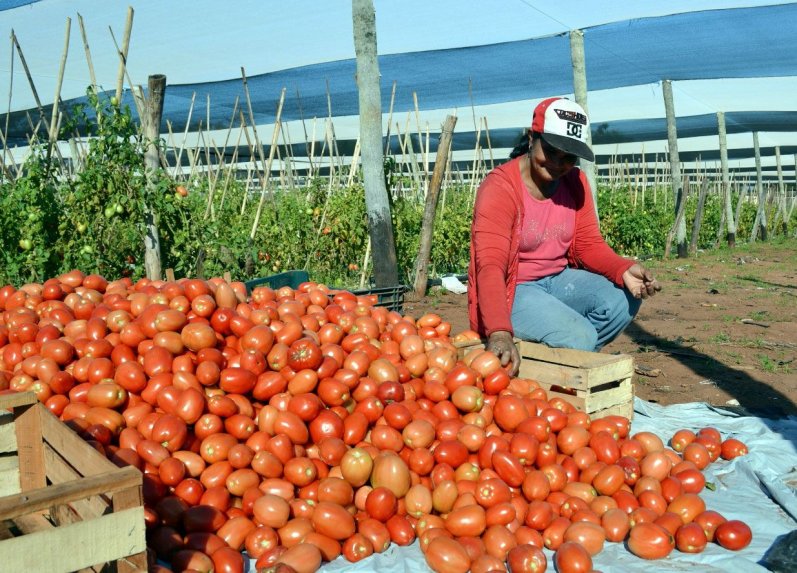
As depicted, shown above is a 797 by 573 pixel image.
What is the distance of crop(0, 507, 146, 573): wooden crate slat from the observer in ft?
5.44

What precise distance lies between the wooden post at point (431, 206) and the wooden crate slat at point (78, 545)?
7.18m

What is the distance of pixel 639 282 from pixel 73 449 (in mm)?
3143

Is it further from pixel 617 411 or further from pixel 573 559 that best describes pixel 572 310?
pixel 573 559

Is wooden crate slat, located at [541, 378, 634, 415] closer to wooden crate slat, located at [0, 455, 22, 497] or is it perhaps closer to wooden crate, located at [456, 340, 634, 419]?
wooden crate, located at [456, 340, 634, 419]

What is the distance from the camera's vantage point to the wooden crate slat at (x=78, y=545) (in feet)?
5.44

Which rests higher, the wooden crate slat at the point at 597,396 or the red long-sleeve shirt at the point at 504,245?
the red long-sleeve shirt at the point at 504,245

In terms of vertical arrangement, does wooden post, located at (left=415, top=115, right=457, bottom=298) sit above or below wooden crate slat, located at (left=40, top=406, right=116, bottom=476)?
above

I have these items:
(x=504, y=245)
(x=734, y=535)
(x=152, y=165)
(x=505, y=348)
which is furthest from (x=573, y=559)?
(x=152, y=165)

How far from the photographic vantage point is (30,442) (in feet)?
8.07

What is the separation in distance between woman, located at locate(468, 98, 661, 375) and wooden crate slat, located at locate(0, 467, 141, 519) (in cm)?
224

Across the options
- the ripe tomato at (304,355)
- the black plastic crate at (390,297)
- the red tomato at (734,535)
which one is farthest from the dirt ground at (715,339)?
the ripe tomato at (304,355)

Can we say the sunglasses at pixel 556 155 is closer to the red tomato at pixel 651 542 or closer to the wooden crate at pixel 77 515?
the red tomato at pixel 651 542

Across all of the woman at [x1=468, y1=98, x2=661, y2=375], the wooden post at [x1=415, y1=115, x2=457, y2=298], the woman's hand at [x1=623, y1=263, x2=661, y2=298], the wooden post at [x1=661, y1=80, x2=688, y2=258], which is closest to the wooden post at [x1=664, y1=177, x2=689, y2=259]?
the wooden post at [x1=661, y1=80, x2=688, y2=258]

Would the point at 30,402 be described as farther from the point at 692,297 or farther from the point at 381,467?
the point at 692,297
